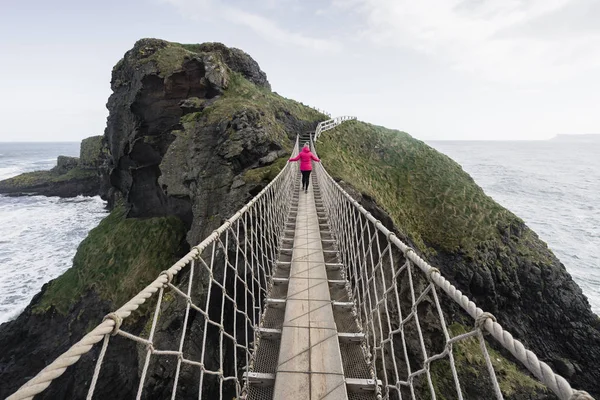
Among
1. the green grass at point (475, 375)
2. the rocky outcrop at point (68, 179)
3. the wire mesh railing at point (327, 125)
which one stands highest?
the wire mesh railing at point (327, 125)

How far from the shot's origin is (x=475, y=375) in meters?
9.52

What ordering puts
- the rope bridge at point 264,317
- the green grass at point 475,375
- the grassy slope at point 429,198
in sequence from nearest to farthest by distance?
the rope bridge at point 264,317 < the green grass at point 475,375 < the grassy slope at point 429,198

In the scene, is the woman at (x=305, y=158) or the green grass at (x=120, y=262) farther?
the green grass at (x=120, y=262)

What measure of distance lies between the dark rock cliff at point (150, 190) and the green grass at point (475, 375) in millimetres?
8961

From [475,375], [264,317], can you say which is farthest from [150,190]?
[475,375]

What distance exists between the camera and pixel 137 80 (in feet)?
55.4

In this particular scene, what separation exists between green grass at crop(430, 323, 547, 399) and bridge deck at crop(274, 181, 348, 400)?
8385 millimetres

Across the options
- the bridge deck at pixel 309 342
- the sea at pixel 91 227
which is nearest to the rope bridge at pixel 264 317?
the bridge deck at pixel 309 342

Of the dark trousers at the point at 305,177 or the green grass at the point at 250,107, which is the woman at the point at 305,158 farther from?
the green grass at the point at 250,107

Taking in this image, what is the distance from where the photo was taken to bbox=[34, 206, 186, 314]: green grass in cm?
1365

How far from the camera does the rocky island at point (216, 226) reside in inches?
436

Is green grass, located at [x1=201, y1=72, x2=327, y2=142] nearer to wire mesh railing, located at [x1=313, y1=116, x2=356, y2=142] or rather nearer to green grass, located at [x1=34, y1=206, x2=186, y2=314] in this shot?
wire mesh railing, located at [x1=313, y1=116, x2=356, y2=142]

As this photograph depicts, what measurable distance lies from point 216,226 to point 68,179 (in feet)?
129

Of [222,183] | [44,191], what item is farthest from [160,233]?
[44,191]
